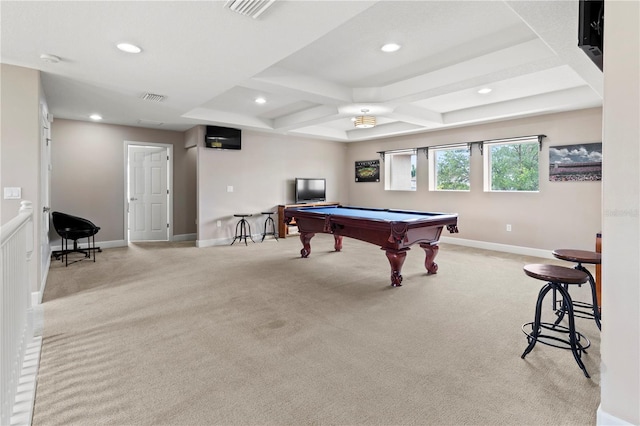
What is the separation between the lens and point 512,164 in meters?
5.94

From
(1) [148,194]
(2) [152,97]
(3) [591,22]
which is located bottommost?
(1) [148,194]

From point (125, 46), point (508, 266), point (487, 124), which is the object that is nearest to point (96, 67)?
point (125, 46)

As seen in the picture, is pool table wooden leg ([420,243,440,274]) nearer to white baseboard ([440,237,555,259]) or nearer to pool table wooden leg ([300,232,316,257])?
pool table wooden leg ([300,232,316,257])

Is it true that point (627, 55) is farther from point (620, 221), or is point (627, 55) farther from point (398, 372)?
point (398, 372)

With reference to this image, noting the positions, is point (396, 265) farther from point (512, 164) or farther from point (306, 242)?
point (512, 164)

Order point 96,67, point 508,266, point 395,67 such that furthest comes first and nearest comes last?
point 508,266 → point 395,67 → point 96,67

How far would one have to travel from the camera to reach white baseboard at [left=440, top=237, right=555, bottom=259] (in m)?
5.49

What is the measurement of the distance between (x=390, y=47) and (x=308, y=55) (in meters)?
0.85

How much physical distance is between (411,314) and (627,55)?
230 cm

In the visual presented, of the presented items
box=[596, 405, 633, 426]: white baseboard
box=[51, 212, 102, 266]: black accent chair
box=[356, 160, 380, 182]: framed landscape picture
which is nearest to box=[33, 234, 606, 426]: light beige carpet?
box=[596, 405, 633, 426]: white baseboard

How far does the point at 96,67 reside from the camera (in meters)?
3.24

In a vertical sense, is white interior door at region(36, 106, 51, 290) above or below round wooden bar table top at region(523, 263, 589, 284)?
above

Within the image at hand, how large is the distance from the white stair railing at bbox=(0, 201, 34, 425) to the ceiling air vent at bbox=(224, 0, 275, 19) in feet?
5.81

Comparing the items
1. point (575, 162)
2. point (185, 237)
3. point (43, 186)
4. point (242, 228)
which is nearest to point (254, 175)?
point (242, 228)
